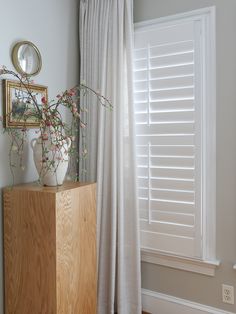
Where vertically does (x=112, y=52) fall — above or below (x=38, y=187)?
above

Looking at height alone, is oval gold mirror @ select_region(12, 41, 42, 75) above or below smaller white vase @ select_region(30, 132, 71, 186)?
above

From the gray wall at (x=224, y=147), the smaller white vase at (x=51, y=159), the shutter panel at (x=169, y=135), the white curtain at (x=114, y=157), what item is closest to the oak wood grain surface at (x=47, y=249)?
the smaller white vase at (x=51, y=159)

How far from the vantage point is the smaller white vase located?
1.74 metres

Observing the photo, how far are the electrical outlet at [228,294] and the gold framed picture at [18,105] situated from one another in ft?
5.30

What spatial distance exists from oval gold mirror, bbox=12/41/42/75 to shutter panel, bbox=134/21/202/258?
0.70 metres

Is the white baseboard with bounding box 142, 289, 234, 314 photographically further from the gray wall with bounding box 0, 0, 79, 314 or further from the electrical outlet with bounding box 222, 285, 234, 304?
the gray wall with bounding box 0, 0, 79, 314

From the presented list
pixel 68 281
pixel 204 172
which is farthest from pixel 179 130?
pixel 68 281

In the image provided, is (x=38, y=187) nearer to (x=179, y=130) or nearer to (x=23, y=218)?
(x=23, y=218)

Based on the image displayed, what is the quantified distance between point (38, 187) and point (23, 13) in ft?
3.52

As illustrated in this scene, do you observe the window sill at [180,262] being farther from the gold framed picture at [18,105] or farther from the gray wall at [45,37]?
the gold framed picture at [18,105]

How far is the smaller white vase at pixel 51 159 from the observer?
1738mm

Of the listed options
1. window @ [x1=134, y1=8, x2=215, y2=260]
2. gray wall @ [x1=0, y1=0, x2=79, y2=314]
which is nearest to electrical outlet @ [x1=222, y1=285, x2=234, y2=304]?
window @ [x1=134, y1=8, x2=215, y2=260]

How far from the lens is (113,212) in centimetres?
217

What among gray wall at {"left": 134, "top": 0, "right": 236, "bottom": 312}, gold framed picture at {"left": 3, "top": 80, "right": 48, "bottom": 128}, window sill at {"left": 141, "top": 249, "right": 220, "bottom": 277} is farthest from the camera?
window sill at {"left": 141, "top": 249, "right": 220, "bottom": 277}
